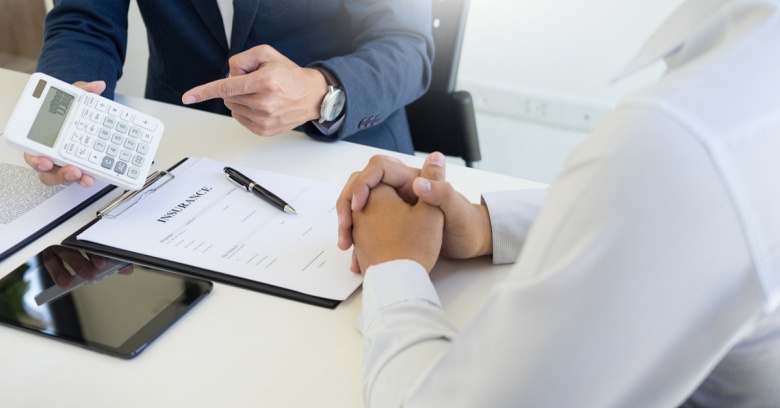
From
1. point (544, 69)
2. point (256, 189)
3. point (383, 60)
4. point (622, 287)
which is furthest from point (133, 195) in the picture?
point (544, 69)

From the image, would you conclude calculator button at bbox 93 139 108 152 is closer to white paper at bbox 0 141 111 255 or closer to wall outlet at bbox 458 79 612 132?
white paper at bbox 0 141 111 255

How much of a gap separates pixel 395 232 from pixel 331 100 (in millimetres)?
336

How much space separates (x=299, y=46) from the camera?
4.11 feet

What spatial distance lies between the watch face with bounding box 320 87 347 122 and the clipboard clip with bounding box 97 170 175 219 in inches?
8.3

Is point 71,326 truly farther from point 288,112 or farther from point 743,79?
point 743,79

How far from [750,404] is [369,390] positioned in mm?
264

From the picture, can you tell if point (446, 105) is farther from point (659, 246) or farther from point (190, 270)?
point (659, 246)

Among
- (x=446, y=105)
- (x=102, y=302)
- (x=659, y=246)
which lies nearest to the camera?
(x=659, y=246)

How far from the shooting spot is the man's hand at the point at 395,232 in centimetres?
72

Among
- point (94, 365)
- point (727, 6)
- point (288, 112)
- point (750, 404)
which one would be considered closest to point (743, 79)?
point (727, 6)

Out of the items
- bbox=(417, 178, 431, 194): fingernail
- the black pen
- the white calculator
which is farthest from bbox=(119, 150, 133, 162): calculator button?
bbox=(417, 178, 431, 194): fingernail

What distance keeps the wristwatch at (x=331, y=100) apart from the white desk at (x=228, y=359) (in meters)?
0.25

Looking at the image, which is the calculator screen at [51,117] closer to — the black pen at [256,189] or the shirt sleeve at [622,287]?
the black pen at [256,189]

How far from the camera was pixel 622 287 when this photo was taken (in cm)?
40
